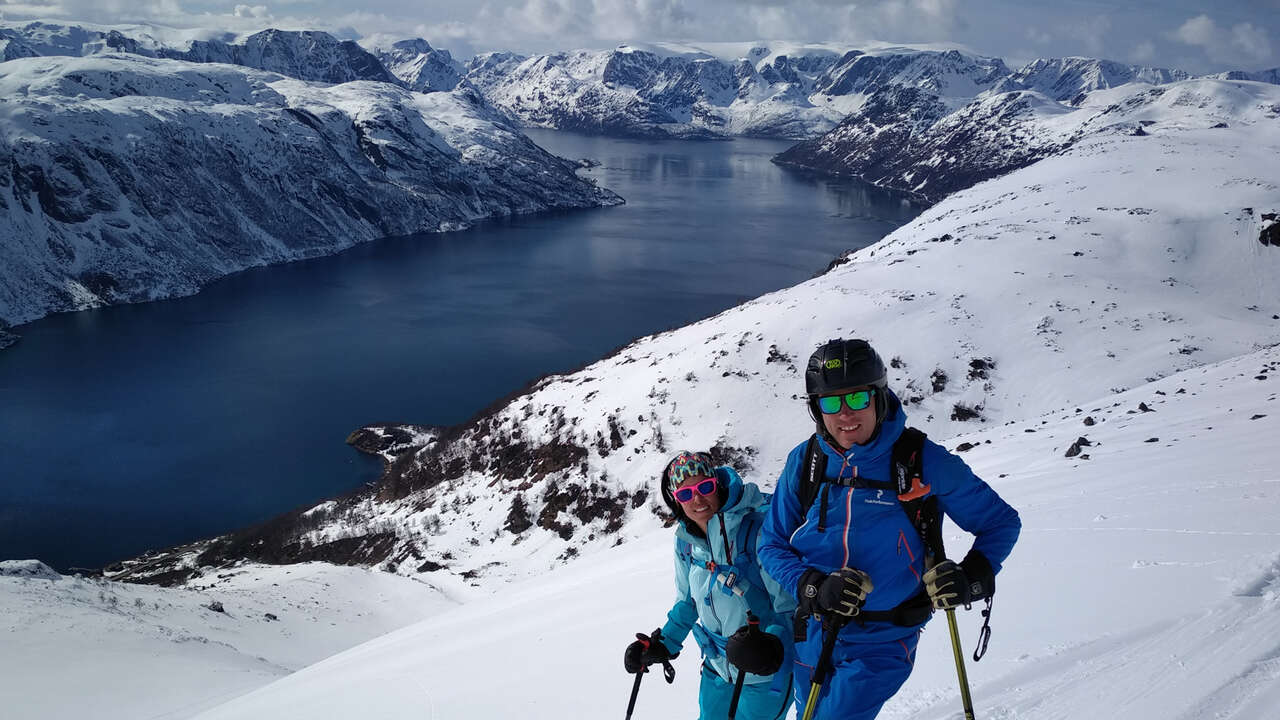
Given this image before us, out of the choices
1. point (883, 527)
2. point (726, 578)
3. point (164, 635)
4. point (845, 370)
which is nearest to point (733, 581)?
point (726, 578)

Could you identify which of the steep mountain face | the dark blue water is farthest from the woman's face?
the steep mountain face

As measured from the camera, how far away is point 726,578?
202 inches

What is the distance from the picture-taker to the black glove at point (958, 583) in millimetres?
4023

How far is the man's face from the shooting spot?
4.31m

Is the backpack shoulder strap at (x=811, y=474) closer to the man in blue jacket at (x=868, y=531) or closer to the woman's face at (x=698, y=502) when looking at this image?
the man in blue jacket at (x=868, y=531)

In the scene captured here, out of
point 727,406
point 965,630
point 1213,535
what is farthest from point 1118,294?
point 965,630

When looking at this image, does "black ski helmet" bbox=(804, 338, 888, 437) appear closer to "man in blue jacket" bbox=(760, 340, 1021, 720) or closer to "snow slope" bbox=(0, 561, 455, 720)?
"man in blue jacket" bbox=(760, 340, 1021, 720)

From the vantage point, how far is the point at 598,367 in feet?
176

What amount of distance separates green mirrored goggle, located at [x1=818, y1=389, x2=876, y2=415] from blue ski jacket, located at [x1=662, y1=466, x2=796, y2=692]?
102 cm

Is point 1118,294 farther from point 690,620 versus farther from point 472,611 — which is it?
point 690,620

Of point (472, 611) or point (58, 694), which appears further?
point (472, 611)

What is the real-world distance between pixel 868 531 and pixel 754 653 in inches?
46.5

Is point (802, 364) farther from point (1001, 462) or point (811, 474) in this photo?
point (811, 474)

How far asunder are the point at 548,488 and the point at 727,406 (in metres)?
11.0
